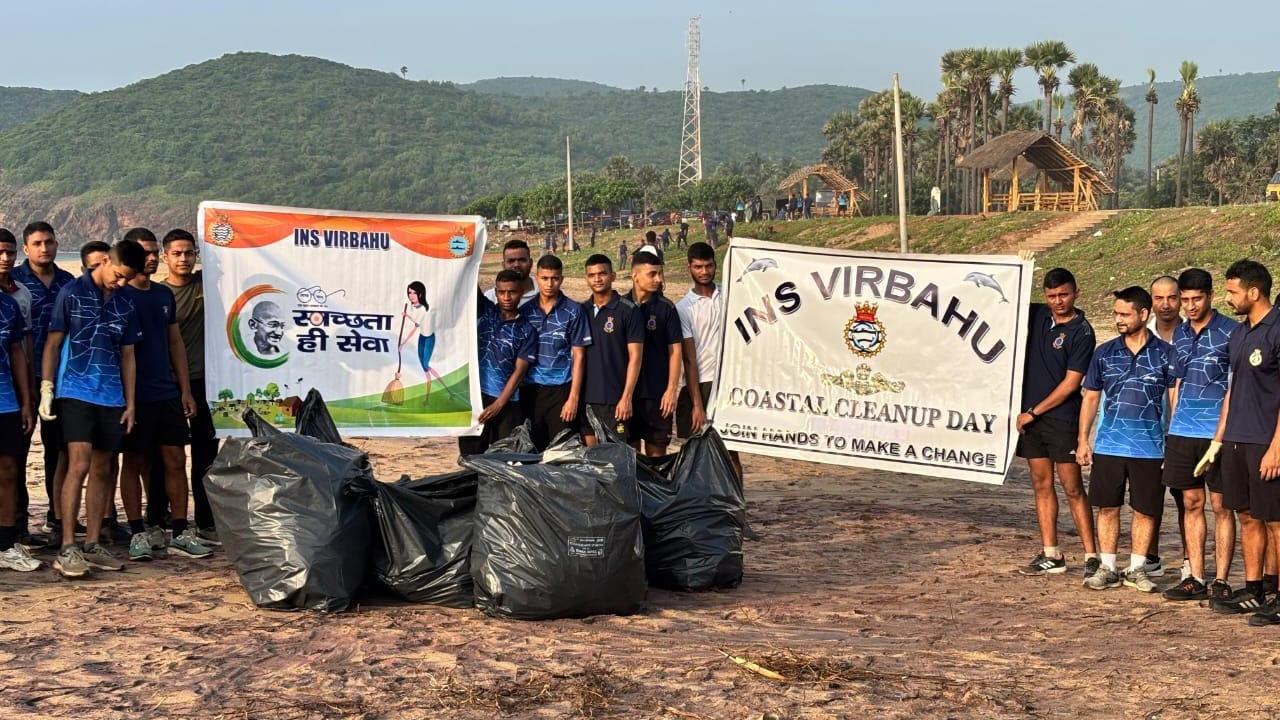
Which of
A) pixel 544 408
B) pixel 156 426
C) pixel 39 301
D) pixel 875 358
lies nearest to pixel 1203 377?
pixel 875 358

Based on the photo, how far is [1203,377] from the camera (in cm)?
659

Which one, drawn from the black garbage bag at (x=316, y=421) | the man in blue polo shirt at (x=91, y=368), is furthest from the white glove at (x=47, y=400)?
the black garbage bag at (x=316, y=421)

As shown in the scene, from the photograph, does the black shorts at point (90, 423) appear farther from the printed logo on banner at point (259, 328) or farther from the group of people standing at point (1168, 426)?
the group of people standing at point (1168, 426)

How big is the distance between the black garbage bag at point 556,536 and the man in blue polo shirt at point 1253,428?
293 cm

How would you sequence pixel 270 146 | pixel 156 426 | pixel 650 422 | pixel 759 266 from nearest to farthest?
1. pixel 156 426
2. pixel 650 422
3. pixel 759 266
4. pixel 270 146

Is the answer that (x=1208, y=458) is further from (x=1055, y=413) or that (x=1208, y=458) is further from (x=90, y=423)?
(x=90, y=423)

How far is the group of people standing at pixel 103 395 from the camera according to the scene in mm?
6738

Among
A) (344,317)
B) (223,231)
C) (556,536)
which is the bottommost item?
(556,536)

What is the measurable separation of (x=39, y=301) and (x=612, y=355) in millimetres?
3266

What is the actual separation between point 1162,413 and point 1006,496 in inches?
135

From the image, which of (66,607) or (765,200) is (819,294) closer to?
(66,607)

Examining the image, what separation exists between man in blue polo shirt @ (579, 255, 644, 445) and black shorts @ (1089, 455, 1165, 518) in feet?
8.83

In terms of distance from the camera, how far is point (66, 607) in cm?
605

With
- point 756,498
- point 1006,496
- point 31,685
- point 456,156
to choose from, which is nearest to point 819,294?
point 756,498
